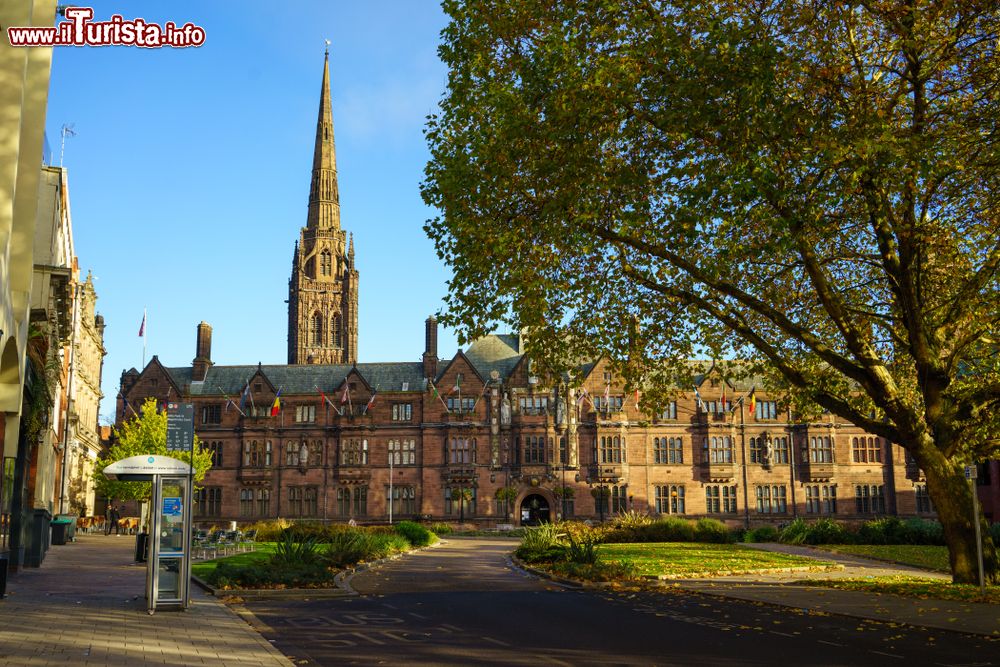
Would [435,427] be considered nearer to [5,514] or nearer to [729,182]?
[5,514]

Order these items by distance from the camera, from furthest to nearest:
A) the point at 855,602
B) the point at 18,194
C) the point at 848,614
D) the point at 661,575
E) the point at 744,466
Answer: the point at 744,466 → the point at 661,575 → the point at 855,602 → the point at 18,194 → the point at 848,614

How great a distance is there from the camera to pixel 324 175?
12862 cm

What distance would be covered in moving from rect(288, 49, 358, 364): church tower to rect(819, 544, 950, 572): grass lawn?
83.4 meters

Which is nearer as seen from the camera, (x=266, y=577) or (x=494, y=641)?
(x=494, y=641)

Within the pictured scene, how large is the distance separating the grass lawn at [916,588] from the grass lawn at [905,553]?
309 inches

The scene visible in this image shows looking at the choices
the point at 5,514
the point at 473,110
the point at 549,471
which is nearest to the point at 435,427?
the point at 549,471

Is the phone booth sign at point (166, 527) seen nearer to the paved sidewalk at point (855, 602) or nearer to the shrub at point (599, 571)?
the shrub at point (599, 571)

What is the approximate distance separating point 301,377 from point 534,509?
74.1 feet

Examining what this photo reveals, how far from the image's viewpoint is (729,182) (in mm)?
17438

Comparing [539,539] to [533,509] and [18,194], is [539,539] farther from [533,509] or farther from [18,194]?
[533,509]

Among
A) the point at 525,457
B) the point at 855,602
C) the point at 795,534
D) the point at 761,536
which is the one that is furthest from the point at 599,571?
the point at 525,457

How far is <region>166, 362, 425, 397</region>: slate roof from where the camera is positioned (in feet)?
256

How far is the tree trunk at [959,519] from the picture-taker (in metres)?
21.2

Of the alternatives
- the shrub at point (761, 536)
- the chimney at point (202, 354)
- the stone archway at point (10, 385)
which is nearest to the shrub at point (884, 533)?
the shrub at point (761, 536)
